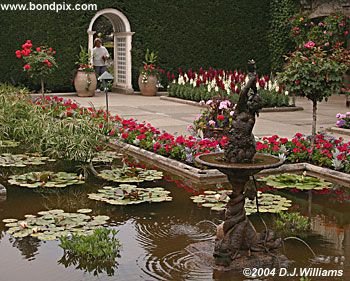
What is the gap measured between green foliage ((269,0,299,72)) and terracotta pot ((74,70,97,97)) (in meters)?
6.38

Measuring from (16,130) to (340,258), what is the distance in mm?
6159

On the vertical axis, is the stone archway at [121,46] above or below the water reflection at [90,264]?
above

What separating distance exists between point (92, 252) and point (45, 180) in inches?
99.8

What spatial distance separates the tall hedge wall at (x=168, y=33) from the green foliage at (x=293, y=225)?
13.0 metres

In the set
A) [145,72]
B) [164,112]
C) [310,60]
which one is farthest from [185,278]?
[145,72]

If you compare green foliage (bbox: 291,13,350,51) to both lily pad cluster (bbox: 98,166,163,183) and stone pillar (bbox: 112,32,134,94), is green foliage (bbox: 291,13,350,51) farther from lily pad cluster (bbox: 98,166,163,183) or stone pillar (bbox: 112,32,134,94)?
lily pad cluster (bbox: 98,166,163,183)


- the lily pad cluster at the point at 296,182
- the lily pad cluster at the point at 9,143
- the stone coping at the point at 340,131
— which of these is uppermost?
the stone coping at the point at 340,131

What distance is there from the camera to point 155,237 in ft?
17.6

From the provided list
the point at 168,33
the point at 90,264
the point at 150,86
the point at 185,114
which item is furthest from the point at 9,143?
the point at 168,33

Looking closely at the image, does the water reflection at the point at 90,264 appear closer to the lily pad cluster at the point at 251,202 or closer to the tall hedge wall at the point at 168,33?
the lily pad cluster at the point at 251,202

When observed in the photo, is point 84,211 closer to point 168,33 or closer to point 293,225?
point 293,225

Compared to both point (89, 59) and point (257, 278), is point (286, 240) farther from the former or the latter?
point (89, 59)

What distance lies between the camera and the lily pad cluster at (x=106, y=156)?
827 cm

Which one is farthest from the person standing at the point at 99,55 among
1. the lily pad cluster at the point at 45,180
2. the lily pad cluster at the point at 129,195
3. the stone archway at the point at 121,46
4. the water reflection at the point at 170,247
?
the water reflection at the point at 170,247
